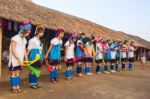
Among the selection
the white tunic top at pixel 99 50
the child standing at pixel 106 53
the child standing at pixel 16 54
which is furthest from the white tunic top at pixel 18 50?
the child standing at pixel 106 53

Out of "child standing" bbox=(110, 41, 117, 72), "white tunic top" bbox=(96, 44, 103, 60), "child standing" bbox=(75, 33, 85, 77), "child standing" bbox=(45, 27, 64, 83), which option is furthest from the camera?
"child standing" bbox=(110, 41, 117, 72)

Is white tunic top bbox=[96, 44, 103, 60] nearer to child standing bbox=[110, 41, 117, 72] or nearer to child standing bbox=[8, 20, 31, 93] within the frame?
child standing bbox=[110, 41, 117, 72]

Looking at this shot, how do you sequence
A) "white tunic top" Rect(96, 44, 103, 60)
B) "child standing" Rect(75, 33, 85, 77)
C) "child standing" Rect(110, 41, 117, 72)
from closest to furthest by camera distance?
"child standing" Rect(75, 33, 85, 77)
"white tunic top" Rect(96, 44, 103, 60)
"child standing" Rect(110, 41, 117, 72)

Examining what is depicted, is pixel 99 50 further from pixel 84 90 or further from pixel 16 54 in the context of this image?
pixel 16 54

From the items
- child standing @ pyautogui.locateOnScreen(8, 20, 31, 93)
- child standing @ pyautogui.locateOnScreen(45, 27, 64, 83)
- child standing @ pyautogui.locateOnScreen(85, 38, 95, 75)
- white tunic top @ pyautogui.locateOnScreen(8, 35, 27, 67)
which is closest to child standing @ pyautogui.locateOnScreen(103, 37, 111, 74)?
child standing @ pyautogui.locateOnScreen(85, 38, 95, 75)

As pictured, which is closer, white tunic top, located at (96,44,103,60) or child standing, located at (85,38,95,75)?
child standing, located at (85,38,95,75)

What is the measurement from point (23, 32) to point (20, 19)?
4544mm

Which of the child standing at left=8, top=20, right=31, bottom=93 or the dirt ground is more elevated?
the child standing at left=8, top=20, right=31, bottom=93

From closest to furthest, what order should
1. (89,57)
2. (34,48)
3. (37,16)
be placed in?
(34,48), (89,57), (37,16)

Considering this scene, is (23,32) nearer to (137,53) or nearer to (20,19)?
(20,19)

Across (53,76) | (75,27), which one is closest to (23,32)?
(53,76)

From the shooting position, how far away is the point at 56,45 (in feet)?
33.3

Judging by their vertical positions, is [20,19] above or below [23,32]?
above

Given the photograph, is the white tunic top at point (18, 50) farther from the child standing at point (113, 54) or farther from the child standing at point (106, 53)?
the child standing at point (113, 54)
